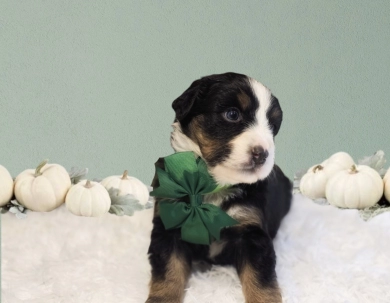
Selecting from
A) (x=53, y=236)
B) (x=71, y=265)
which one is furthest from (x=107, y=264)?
(x=53, y=236)

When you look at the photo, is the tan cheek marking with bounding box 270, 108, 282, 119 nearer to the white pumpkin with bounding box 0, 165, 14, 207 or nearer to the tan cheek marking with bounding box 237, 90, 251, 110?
the tan cheek marking with bounding box 237, 90, 251, 110

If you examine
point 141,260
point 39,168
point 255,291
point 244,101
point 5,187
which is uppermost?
point 244,101

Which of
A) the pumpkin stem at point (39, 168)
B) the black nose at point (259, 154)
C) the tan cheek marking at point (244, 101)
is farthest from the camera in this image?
the pumpkin stem at point (39, 168)

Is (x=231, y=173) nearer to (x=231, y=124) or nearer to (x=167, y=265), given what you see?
(x=231, y=124)

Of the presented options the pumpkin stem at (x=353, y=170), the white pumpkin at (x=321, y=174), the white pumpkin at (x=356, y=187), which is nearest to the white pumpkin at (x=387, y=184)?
the white pumpkin at (x=356, y=187)

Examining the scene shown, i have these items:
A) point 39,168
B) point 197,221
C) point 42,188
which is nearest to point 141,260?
point 197,221

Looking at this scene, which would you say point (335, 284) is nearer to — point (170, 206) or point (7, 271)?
point (170, 206)

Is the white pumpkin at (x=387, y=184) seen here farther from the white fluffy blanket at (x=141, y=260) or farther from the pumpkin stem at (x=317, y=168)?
the pumpkin stem at (x=317, y=168)
